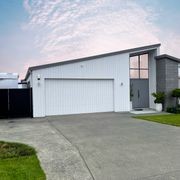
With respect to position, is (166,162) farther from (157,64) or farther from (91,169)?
(157,64)

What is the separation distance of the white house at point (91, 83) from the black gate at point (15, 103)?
402 millimetres

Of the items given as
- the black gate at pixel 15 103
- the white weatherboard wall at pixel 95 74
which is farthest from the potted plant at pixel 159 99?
the black gate at pixel 15 103

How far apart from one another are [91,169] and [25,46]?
519 inches

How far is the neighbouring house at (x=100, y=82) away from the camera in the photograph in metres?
12.7

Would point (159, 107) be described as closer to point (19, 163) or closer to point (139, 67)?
point (139, 67)

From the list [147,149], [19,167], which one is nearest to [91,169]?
[19,167]


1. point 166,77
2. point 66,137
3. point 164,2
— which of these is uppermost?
point 164,2

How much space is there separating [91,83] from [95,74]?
0.65 metres

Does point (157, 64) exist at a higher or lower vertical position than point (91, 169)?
higher

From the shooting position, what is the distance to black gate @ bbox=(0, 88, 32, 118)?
39.2 feet

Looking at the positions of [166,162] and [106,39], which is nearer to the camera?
[166,162]

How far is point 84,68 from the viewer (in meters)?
13.5

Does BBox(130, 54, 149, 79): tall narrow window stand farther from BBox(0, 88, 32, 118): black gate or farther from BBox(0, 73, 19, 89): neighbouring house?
BBox(0, 73, 19, 89): neighbouring house

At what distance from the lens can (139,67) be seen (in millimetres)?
15688
